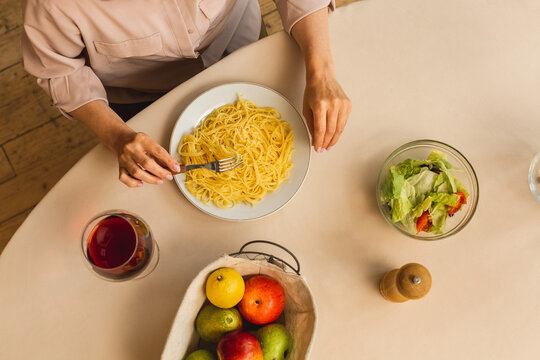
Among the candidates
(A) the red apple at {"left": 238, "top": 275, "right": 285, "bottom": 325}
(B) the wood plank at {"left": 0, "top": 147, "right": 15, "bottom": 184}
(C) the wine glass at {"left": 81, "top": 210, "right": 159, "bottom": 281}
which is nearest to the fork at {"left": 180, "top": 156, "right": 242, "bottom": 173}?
(C) the wine glass at {"left": 81, "top": 210, "right": 159, "bottom": 281}

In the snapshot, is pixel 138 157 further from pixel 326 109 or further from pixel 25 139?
pixel 25 139

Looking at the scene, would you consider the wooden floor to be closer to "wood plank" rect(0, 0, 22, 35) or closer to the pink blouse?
"wood plank" rect(0, 0, 22, 35)

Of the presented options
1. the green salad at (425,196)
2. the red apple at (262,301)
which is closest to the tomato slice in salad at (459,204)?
the green salad at (425,196)

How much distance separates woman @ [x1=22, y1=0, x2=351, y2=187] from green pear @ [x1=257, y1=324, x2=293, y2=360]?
1.37 ft

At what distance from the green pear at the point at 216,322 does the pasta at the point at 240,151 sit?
0.84 ft

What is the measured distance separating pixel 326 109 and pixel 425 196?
1.04 ft

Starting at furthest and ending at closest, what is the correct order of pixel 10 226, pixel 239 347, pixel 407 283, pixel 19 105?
1. pixel 19 105
2. pixel 10 226
3. pixel 407 283
4. pixel 239 347

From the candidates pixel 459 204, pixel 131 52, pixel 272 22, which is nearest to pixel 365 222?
pixel 459 204

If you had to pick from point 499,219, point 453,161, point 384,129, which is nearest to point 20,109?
point 384,129

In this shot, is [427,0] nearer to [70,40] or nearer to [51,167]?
[70,40]

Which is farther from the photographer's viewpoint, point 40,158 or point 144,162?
point 40,158

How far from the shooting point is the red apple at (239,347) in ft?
2.56

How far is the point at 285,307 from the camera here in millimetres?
923

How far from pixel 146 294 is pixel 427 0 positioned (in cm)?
109
